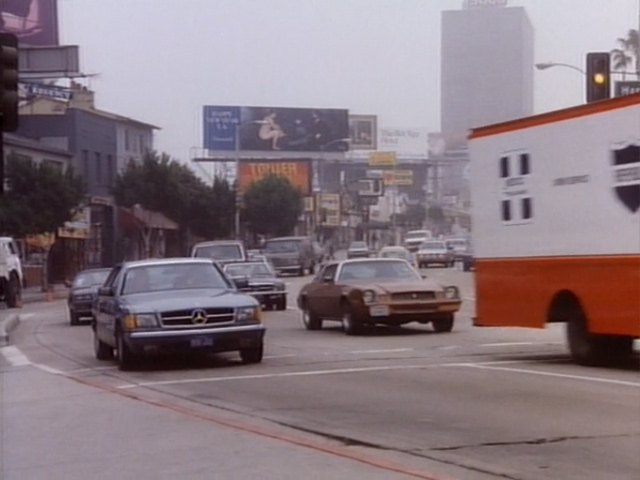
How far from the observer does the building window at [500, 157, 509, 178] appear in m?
20.0

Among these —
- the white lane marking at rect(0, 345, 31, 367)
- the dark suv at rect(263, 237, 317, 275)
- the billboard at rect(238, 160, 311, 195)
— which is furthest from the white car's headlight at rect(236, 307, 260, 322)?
the billboard at rect(238, 160, 311, 195)

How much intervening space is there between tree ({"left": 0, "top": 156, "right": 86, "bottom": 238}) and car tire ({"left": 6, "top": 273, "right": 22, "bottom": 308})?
10680mm

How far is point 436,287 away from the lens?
2511 cm

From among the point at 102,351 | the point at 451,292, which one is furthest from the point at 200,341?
the point at 451,292

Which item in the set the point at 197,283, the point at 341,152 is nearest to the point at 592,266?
the point at 197,283

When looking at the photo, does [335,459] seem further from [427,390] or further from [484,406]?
[427,390]

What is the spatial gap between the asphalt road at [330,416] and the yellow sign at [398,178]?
113 m

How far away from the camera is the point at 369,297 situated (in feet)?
81.4

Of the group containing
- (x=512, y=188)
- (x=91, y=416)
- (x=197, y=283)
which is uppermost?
(x=512, y=188)

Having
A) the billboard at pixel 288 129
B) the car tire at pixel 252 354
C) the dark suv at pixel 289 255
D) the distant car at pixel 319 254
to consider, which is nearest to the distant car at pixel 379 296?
the car tire at pixel 252 354

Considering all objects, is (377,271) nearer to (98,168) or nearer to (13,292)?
(13,292)

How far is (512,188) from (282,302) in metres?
17.8

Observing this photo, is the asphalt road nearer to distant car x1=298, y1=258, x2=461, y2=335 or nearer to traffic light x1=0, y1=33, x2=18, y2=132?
distant car x1=298, y1=258, x2=461, y2=335

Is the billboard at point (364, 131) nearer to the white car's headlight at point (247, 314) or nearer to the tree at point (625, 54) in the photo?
the tree at point (625, 54)
